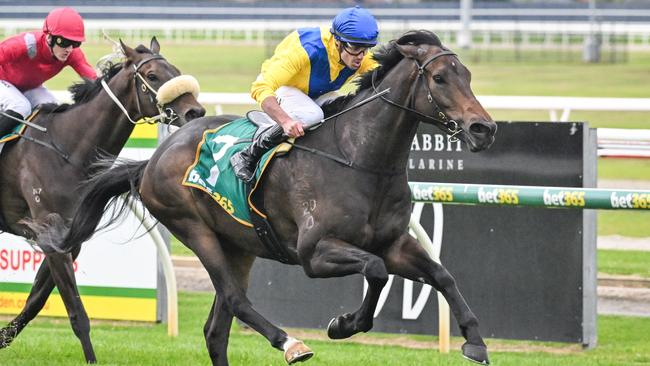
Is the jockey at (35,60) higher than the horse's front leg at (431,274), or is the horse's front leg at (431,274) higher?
the jockey at (35,60)

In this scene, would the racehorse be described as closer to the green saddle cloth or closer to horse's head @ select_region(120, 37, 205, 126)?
horse's head @ select_region(120, 37, 205, 126)

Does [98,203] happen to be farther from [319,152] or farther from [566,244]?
[566,244]

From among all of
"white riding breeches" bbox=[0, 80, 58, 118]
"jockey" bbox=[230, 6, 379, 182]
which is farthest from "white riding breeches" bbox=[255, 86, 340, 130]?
"white riding breeches" bbox=[0, 80, 58, 118]

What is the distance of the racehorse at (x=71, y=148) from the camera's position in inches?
260

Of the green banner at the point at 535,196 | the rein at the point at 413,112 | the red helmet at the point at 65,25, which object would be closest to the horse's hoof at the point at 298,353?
the rein at the point at 413,112

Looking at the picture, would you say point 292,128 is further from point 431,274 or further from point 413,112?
point 431,274

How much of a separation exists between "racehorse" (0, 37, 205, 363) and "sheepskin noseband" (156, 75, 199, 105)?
0.02 m

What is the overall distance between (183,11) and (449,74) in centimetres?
3238

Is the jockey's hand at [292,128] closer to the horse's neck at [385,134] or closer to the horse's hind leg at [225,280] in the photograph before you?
the horse's neck at [385,134]

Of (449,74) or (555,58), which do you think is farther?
(555,58)

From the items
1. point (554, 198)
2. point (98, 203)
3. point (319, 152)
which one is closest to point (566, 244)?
point (554, 198)

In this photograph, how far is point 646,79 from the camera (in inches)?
935

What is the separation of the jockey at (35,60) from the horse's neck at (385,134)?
7.16 feet

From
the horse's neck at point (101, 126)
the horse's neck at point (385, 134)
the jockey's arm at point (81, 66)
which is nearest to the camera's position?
the horse's neck at point (385, 134)
